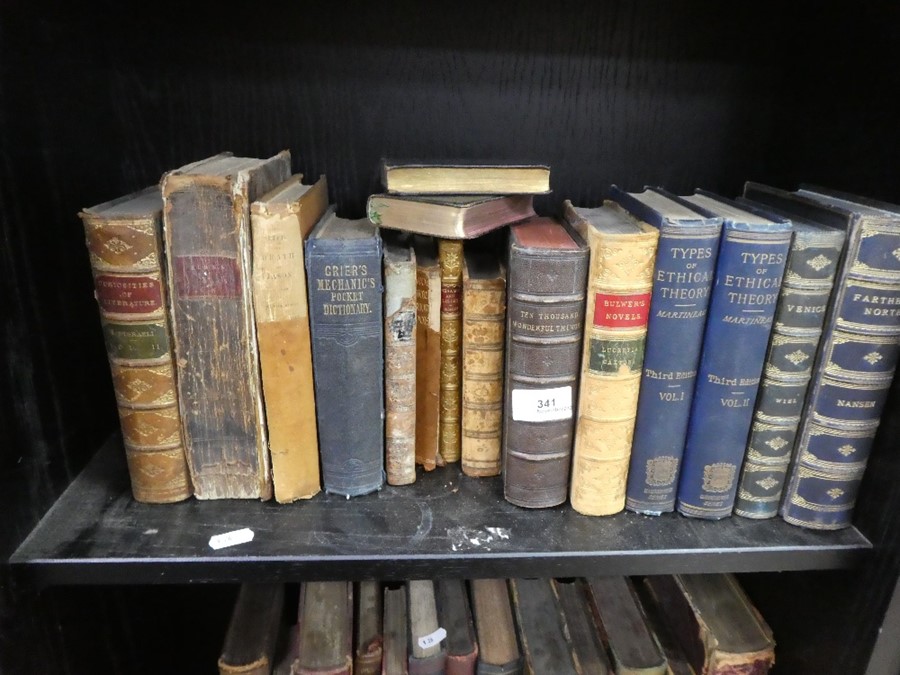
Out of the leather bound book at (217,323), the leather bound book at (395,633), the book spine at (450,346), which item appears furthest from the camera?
the leather bound book at (395,633)

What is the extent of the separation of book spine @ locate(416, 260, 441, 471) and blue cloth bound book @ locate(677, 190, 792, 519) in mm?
266

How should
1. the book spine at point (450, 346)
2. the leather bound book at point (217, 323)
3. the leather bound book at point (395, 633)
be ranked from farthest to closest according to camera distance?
the leather bound book at point (395, 633), the book spine at point (450, 346), the leather bound book at point (217, 323)

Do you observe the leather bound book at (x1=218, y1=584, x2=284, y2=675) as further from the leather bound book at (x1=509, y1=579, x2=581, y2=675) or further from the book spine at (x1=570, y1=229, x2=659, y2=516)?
the book spine at (x1=570, y1=229, x2=659, y2=516)

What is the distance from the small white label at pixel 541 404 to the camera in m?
0.63

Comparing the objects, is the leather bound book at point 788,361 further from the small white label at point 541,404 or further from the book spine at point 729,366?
the small white label at point 541,404

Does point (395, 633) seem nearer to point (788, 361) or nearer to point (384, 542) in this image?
point (384, 542)

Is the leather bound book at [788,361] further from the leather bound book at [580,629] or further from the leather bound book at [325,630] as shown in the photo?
the leather bound book at [325,630]

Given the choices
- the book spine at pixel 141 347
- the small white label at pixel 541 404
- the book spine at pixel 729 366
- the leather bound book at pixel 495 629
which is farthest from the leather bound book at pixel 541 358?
the book spine at pixel 141 347

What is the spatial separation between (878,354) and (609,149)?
430mm

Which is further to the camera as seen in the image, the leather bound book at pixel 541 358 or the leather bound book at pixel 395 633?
the leather bound book at pixel 395 633

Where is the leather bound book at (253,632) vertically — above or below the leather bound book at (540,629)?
below

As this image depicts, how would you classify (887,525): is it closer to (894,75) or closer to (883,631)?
(883,631)

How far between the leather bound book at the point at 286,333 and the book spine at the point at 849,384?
1.63 ft

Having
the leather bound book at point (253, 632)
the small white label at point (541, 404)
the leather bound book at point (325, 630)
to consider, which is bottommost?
the leather bound book at point (253, 632)
